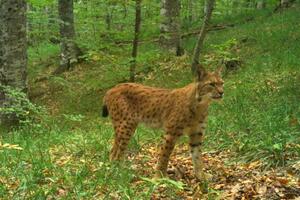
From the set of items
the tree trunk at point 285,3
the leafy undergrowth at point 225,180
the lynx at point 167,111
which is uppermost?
the tree trunk at point 285,3

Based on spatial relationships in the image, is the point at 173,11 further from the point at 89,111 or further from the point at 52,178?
the point at 52,178

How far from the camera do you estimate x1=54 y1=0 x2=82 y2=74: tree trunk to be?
24.2m

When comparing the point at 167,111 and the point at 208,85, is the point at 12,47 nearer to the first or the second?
the point at 167,111

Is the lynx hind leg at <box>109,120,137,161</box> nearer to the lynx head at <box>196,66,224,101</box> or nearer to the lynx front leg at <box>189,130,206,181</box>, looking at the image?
the lynx front leg at <box>189,130,206,181</box>

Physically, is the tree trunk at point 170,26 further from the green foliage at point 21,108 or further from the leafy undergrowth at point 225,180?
the leafy undergrowth at point 225,180

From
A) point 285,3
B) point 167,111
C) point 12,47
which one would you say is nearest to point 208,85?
point 167,111

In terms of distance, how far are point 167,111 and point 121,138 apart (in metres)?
0.96

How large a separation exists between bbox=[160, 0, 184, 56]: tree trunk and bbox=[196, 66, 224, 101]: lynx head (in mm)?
12634

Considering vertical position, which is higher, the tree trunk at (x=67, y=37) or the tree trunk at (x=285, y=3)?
the tree trunk at (x=285, y=3)

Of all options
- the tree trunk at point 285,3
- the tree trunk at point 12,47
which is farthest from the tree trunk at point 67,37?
the tree trunk at point 285,3

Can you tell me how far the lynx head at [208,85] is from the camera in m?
8.03

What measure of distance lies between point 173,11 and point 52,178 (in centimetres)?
1563

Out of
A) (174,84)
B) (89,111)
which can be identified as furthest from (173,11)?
(89,111)

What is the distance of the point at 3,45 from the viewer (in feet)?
49.1
